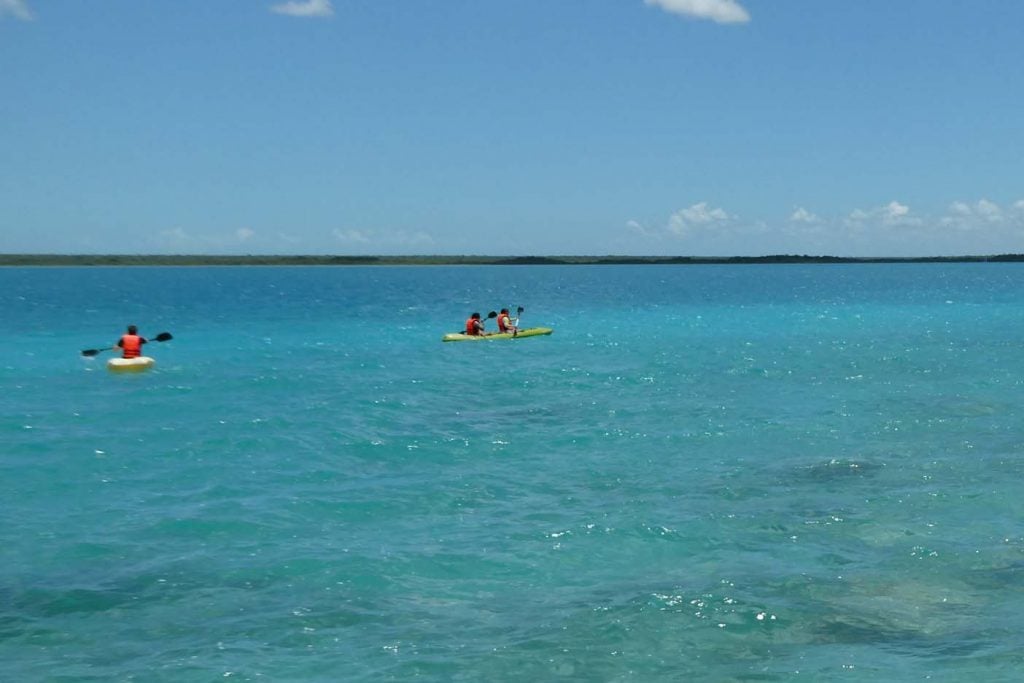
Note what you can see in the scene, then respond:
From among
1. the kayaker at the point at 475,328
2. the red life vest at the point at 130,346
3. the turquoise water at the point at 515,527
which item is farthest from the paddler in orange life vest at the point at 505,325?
the red life vest at the point at 130,346

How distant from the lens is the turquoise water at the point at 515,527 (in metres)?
11.2

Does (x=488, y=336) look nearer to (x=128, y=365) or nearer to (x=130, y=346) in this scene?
(x=130, y=346)

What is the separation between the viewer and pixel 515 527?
1603 cm

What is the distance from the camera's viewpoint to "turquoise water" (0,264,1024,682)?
36.7ft

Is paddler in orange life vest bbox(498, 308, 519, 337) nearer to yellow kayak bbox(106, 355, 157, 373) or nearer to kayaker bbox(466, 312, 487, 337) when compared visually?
kayaker bbox(466, 312, 487, 337)

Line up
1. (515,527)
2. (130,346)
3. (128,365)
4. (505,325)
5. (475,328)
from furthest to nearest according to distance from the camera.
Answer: (505,325) < (475,328) < (130,346) < (128,365) < (515,527)

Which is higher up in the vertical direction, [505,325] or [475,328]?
[505,325]

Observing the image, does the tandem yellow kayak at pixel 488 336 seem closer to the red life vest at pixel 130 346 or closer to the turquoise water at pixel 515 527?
the turquoise water at pixel 515 527

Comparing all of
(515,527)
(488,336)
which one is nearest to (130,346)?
(488,336)

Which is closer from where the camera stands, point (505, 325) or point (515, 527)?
point (515, 527)

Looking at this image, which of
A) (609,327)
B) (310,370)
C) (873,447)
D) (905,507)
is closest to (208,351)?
(310,370)

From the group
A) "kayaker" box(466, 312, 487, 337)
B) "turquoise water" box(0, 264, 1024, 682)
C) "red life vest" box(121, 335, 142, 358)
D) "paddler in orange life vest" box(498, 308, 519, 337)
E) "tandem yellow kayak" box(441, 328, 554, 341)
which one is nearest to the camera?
"turquoise water" box(0, 264, 1024, 682)

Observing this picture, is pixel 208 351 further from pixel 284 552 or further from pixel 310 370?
pixel 284 552

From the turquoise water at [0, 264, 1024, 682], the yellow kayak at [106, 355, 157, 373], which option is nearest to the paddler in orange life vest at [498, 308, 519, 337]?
the turquoise water at [0, 264, 1024, 682]
